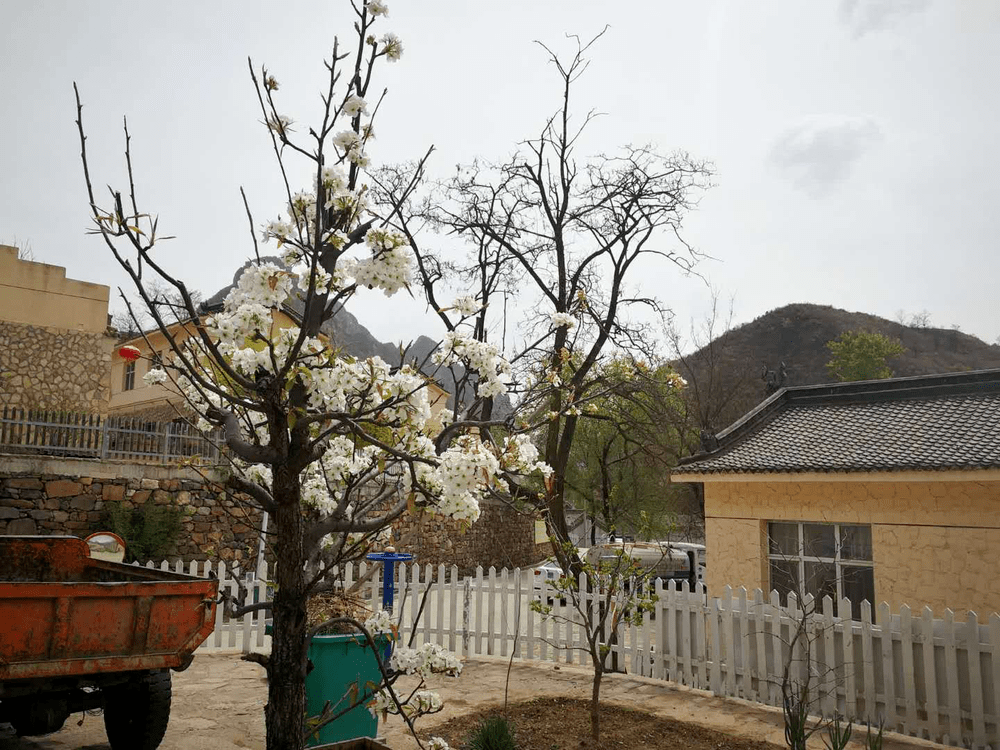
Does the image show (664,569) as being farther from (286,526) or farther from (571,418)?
(286,526)

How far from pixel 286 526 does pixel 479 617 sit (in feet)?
22.8

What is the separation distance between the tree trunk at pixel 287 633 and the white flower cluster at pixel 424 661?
54 centimetres

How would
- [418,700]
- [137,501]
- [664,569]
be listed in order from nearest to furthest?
[418,700], [137,501], [664,569]

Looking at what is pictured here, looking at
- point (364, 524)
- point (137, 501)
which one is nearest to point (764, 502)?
point (364, 524)

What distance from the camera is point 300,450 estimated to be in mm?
3668

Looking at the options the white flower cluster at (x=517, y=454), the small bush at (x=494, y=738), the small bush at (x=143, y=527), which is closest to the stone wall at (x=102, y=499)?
the small bush at (x=143, y=527)

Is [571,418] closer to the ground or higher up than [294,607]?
higher up

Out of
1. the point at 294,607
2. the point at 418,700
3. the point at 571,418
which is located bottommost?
the point at 418,700

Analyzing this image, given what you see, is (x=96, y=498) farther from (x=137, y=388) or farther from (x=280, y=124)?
(x=137, y=388)

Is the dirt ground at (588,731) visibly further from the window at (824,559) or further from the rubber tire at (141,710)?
the window at (824,559)

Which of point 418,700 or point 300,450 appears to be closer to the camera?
point 300,450

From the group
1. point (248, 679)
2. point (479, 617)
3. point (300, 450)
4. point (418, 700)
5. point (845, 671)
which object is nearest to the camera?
point (300, 450)

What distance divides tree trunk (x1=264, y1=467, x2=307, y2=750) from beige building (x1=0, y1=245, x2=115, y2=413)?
1841 cm

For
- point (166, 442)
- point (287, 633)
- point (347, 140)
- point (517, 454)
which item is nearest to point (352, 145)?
point (347, 140)
